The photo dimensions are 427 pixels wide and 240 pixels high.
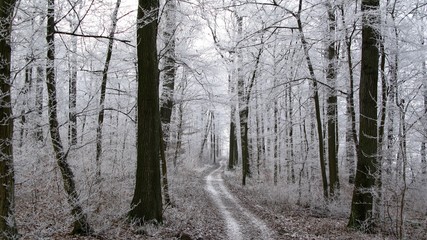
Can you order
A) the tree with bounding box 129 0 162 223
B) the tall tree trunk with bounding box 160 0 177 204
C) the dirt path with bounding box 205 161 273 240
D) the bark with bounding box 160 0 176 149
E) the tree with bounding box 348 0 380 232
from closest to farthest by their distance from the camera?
the tree with bounding box 129 0 162 223 → the dirt path with bounding box 205 161 273 240 → the tree with bounding box 348 0 380 232 → the tall tree trunk with bounding box 160 0 177 204 → the bark with bounding box 160 0 176 149

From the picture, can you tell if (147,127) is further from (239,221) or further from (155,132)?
(239,221)

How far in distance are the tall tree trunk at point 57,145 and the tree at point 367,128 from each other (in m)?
6.80

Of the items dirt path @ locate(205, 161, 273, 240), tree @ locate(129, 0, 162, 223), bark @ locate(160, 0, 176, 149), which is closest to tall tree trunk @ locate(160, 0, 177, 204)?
bark @ locate(160, 0, 176, 149)

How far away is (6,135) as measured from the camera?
512 centimetres

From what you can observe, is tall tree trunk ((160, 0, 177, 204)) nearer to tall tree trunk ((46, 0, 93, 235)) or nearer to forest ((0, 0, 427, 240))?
forest ((0, 0, 427, 240))

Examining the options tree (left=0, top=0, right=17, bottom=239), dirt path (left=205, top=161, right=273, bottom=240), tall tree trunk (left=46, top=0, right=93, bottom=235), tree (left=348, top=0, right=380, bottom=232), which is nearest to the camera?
tree (left=0, top=0, right=17, bottom=239)

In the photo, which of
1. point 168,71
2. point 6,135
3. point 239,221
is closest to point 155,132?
point 6,135

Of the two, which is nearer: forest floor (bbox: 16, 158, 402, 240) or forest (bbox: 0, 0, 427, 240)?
forest (bbox: 0, 0, 427, 240)

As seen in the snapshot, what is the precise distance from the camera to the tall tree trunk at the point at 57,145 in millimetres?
6496

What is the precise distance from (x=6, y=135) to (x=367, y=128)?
26.6 ft

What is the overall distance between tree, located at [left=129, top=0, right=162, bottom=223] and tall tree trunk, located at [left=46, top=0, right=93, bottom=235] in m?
1.55

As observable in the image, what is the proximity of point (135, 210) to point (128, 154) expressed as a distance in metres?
6.93

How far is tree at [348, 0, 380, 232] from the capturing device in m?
8.81

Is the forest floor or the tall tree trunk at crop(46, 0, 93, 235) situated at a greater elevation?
the tall tree trunk at crop(46, 0, 93, 235)
